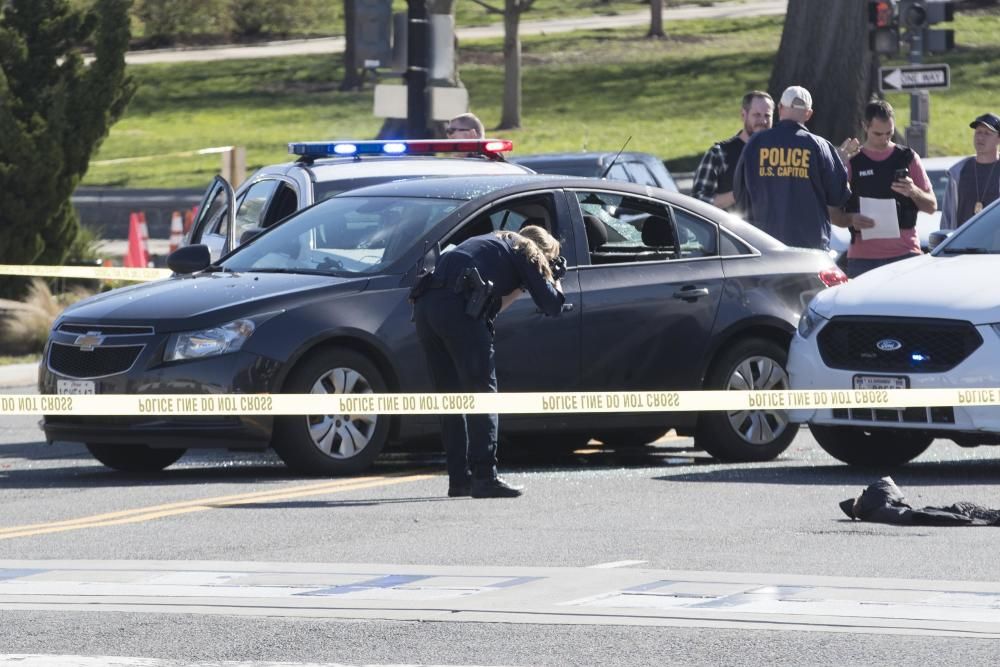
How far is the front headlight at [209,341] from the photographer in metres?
11.2

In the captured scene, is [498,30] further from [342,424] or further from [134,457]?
[342,424]

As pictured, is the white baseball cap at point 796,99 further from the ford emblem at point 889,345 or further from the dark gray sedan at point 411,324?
the ford emblem at point 889,345

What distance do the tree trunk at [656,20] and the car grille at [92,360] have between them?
46.4 m

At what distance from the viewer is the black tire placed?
12.4 metres

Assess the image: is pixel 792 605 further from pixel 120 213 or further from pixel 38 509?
pixel 120 213

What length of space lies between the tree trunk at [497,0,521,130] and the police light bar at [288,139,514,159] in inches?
1114

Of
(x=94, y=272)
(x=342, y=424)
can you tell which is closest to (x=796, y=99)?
(x=342, y=424)

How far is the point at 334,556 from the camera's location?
876cm

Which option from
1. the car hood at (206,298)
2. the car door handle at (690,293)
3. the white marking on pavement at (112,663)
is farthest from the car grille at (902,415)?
the white marking on pavement at (112,663)

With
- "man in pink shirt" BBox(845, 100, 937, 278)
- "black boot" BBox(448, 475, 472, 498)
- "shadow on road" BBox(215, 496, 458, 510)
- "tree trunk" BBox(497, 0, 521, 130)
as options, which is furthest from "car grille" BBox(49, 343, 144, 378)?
"tree trunk" BBox(497, 0, 521, 130)

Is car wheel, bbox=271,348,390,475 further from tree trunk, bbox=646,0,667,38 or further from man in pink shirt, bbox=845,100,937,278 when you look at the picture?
tree trunk, bbox=646,0,667,38

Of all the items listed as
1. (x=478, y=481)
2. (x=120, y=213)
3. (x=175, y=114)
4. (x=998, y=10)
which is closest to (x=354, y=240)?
(x=478, y=481)

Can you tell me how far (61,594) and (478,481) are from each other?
10.3 ft

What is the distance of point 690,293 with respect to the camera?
40.3ft
